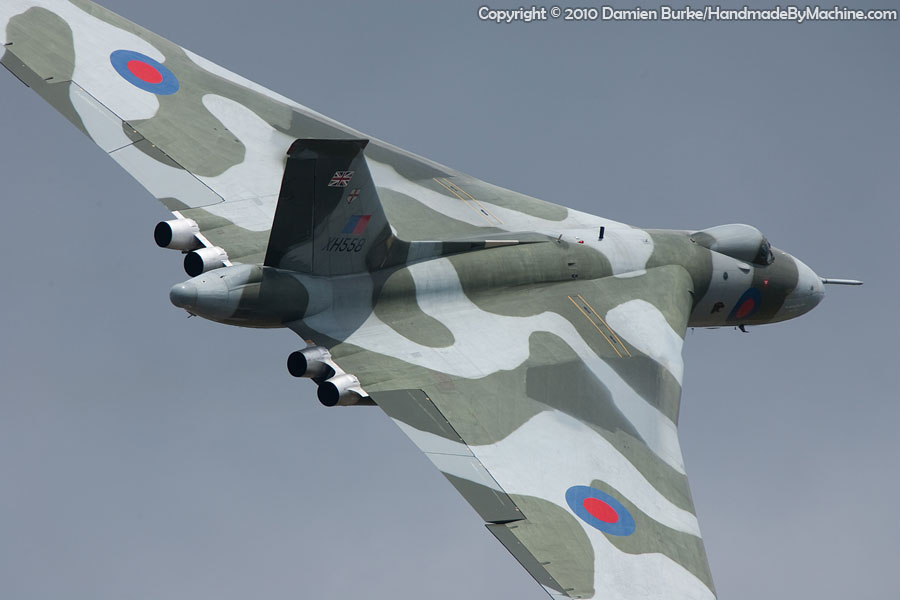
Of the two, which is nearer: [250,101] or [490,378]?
[490,378]

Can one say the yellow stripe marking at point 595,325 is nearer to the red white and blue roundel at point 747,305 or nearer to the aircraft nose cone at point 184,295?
the red white and blue roundel at point 747,305

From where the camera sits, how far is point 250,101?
3738 centimetres

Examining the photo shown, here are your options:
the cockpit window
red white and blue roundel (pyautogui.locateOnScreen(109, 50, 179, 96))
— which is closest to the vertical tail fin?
red white and blue roundel (pyautogui.locateOnScreen(109, 50, 179, 96))

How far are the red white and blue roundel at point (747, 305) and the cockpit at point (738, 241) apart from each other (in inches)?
32.0

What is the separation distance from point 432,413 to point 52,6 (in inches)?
598

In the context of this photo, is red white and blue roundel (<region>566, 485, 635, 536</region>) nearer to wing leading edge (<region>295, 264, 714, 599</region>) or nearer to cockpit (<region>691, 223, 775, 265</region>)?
wing leading edge (<region>295, 264, 714, 599</region>)

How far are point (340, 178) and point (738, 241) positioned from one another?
1241cm

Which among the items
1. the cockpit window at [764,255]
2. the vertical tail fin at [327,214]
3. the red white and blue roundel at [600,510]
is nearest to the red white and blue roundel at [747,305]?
the cockpit window at [764,255]

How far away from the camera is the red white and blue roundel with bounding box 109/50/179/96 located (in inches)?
1407

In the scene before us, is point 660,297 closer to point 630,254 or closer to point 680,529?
point 630,254

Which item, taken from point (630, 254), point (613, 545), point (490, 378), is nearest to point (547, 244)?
point (630, 254)

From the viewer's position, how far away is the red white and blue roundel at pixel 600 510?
28422 millimetres

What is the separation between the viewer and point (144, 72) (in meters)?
36.2

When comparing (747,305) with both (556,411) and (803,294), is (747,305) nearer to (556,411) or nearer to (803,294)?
(803,294)
